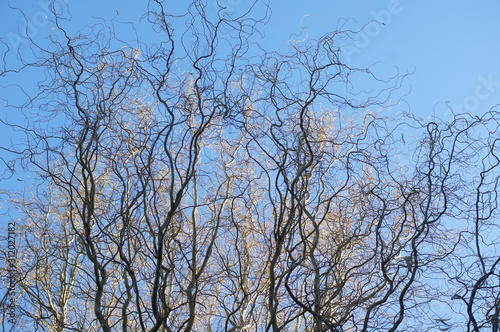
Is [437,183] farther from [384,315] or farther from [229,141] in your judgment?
[229,141]

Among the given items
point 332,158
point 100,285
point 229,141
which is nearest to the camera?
point 100,285

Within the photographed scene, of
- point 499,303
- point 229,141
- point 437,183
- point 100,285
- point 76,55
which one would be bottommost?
point 499,303

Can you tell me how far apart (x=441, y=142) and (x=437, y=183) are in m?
0.24

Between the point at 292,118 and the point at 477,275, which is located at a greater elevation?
the point at 292,118

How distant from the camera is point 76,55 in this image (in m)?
3.46

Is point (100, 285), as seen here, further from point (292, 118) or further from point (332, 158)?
point (332, 158)

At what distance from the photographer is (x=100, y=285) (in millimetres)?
2732

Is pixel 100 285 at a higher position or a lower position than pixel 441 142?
lower

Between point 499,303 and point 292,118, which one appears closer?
point 499,303

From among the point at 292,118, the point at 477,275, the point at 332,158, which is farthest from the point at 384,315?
the point at 292,118

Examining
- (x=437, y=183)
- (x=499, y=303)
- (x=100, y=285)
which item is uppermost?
(x=437, y=183)

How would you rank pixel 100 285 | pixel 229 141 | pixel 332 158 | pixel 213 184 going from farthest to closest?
pixel 213 184
pixel 229 141
pixel 332 158
pixel 100 285

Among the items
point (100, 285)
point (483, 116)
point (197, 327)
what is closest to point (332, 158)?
point (483, 116)

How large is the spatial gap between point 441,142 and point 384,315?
109 centimetres
